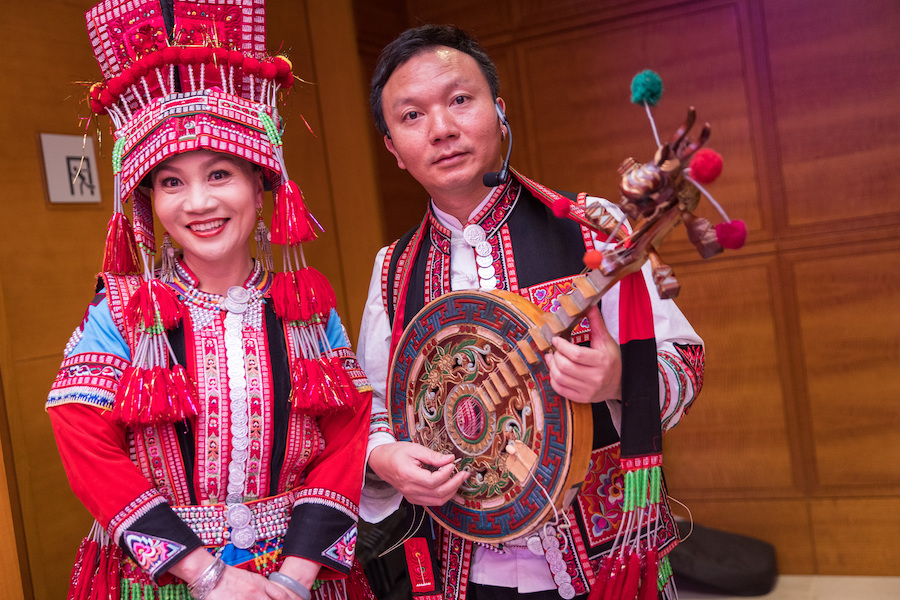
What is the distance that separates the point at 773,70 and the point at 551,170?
3.53ft

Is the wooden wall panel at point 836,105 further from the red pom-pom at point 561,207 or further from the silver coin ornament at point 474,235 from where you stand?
the red pom-pom at point 561,207

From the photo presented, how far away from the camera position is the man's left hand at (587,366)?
1299 millimetres

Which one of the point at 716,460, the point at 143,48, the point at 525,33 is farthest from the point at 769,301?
the point at 143,48

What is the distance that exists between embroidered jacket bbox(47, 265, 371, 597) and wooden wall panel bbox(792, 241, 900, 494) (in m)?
2.46

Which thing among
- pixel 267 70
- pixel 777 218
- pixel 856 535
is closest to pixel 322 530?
pixel 267 70

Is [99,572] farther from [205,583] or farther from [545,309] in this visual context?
[545,309]

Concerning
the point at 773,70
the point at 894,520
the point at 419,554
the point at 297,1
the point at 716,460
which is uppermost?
the point at 297,1

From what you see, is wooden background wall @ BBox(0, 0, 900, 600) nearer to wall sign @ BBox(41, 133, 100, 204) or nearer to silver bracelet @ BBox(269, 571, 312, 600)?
wall sign @ BBox(41, 133, 100, 204)


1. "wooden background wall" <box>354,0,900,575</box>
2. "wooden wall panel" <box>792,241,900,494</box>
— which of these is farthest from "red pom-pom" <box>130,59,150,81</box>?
"wooden wall panel" <box>792,241,900,494</box>

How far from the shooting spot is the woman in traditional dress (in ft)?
4.82

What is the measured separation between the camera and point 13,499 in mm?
2219

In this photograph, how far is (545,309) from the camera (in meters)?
1.55

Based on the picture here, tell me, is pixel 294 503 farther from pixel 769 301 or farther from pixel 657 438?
pixel 769 301

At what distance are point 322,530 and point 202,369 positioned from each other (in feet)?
1.36
